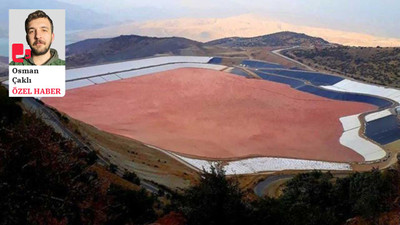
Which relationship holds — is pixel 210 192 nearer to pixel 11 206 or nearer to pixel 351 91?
pixel 11 206

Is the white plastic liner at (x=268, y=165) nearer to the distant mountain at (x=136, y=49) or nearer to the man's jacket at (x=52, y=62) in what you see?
the man's jacket at (x=52, y=62)

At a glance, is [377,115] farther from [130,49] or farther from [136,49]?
[130,49]

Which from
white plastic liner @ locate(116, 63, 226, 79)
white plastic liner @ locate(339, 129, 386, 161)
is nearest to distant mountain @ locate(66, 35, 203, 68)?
white plastic liner @ locate(116, 63, 226, 79)

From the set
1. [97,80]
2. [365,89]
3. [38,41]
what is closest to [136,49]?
[97,80]

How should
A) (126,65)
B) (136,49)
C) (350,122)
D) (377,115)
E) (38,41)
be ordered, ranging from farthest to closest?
1. (136,49)
2. (126,65)
3. (377,115)
4. (350,122)
5. (38,41)

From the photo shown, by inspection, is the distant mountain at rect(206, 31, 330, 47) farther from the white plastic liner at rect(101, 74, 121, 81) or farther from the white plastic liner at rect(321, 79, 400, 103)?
the white plastic liner at rect(101, 74, 121, 81)

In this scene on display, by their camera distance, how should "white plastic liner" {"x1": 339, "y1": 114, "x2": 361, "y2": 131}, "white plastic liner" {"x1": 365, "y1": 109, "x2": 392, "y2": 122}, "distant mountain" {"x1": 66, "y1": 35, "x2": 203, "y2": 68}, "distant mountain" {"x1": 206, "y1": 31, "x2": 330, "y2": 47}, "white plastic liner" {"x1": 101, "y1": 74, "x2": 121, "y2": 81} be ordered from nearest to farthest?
"white plastic liner" {"x1": 339, "y1": 114, "x2": 361, "y2": 131} < "white plastic liner" {"x1": 365, "y1": 109, "x2": 392, "y2": 122} < "white plastic liner" {"x1": 101, "y1": 74, "x2": 121, "y2": 81} < "distant mountain" {"x1": 66, "y1": 35, "x2": 203, "y2": 68} < "distant mountain" {"x1": 206, "y1": 31, "x2": 330, "y2": 47}

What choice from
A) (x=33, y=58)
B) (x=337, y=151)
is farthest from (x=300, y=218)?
(x=337, y=151)
